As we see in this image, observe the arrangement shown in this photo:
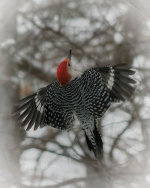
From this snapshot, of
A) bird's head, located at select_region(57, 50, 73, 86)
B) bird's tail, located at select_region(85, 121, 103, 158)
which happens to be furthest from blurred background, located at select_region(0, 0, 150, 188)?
bird's head, located at select_region(57, 50, 73, 86)

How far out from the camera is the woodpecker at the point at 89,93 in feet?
5.33

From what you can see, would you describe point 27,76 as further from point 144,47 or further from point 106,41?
point 144,47

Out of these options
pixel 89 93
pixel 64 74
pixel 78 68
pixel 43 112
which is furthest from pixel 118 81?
pixel 78 68

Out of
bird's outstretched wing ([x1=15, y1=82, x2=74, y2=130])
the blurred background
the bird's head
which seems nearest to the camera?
the bird's head

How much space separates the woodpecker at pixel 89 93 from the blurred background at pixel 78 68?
49 centimetres

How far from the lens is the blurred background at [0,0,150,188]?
210 cm

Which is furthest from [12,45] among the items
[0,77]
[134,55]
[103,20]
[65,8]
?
[134,55]

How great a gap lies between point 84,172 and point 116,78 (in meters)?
0.92

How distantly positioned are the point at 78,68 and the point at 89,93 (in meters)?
0.77

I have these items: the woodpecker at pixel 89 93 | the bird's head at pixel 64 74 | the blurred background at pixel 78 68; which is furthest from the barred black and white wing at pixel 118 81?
the blurred background at pixel 78 68

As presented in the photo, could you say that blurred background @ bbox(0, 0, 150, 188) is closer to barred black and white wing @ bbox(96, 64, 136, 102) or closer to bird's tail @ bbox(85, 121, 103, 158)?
bird's tail @ bbox(85, 121, 103, 158)

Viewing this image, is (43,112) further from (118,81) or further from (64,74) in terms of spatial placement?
(118,81)

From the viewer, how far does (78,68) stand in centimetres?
240

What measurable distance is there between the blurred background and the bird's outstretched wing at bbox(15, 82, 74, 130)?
1.62 feet
